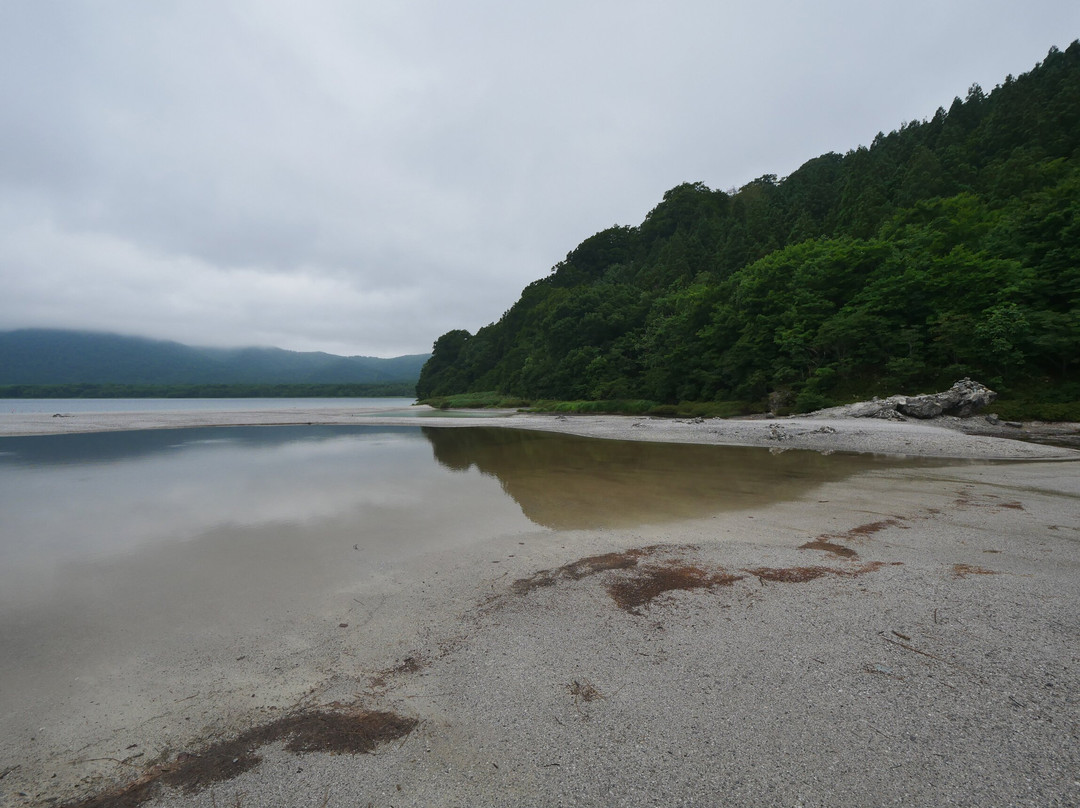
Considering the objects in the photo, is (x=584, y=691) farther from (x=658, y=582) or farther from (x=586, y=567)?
(x=586, y=567)

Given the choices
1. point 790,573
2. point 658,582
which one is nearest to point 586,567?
point 658,582

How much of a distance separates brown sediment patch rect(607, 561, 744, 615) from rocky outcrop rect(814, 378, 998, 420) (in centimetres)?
2334

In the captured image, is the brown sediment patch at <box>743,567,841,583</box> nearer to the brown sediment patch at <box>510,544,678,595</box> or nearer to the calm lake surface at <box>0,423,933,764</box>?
the brown sediment patch at <box>510,544,678,595</box>

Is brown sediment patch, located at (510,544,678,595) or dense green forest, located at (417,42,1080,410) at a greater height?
dense green forest, located at (417,42,1080,410)

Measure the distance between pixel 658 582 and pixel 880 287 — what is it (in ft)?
→ 115

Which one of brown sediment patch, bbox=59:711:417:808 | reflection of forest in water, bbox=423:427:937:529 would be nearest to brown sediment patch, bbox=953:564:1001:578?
reflection of forest in water, bbox=423:427:937:529

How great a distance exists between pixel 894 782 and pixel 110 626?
7.48m

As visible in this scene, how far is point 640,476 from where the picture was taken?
13.7 meters

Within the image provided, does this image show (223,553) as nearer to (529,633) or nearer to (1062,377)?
(529,633)

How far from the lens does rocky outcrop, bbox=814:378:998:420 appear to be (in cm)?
2239

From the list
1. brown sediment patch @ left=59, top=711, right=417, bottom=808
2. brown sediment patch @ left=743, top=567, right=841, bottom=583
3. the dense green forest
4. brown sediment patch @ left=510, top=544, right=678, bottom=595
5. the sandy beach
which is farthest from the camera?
the dense green forest

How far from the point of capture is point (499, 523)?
9.01 meters

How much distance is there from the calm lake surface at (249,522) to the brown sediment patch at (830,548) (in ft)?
8.38

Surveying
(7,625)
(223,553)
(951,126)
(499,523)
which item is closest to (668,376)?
(499,523)
